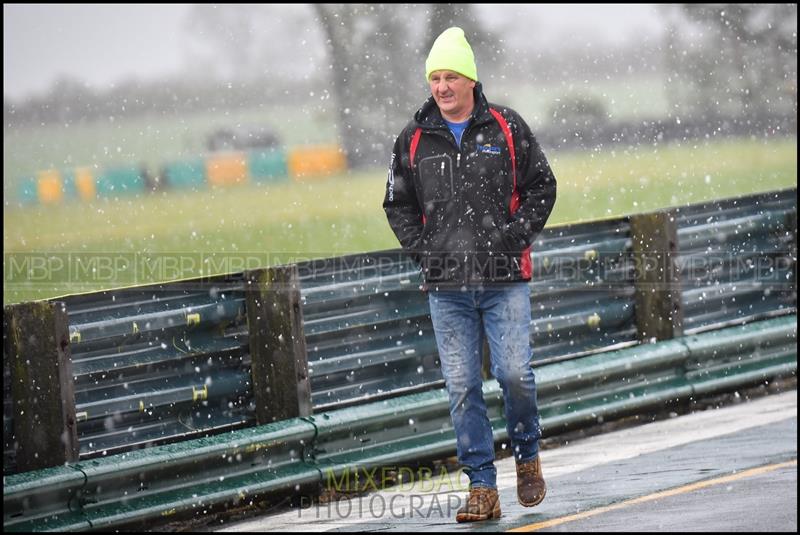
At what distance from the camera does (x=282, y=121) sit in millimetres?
8039

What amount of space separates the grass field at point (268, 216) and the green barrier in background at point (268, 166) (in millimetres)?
50

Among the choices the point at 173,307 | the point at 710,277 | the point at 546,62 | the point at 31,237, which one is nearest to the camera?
the point at 31,237

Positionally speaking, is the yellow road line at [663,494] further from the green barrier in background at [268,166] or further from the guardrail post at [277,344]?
the green barrier in background at [268,166]

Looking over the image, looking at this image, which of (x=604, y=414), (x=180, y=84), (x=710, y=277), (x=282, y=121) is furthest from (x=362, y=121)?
(x=710, y=277)

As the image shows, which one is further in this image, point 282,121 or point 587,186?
point 587,186

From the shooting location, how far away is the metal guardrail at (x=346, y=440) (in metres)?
7.82

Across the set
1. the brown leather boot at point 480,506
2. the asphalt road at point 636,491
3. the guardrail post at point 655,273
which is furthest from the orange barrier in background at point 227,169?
the guardrail post at point 655,273

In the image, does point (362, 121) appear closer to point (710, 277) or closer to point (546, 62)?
point (546, 62)

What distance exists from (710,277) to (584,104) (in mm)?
1909

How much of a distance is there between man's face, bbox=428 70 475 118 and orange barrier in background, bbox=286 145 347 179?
1150 millimetres

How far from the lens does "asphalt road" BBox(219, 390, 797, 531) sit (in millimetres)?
7289

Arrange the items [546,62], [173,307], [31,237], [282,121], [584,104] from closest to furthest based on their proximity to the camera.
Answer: [31,237]
[282,121]
[173,307]
[546,62]
[584,104]

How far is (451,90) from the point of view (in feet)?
23.6

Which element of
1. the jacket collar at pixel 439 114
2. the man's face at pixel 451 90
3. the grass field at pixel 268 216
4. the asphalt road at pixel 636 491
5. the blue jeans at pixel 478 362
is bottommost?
the asphalt road at pixel 636 491
